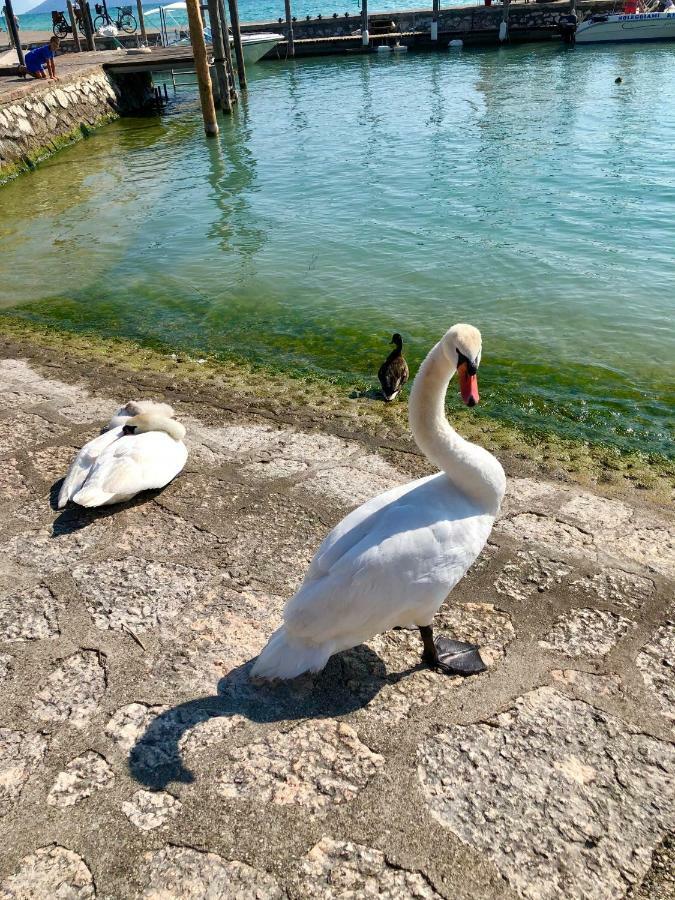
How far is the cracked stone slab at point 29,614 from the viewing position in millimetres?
3982

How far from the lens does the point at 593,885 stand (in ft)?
8.87

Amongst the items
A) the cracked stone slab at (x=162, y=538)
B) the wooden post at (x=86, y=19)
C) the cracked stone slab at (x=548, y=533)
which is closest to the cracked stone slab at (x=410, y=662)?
the cracked stone slab at (x=548, y=533)

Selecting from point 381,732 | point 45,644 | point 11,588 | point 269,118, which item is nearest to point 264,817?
point 381,732

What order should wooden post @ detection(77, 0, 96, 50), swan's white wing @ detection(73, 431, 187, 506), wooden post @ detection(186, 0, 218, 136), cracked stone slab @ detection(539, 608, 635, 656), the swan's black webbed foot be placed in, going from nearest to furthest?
1. the swan's black webbed foot
2. cracked stone slab @ detection(539, 608, 635, 656)
3. swan's white wing @ detection(73, 431, 187, 506)
4. wooden post @ detection(186, 0, 218, 136)
5. wooden post @ detection(77, 0, 96, 50)

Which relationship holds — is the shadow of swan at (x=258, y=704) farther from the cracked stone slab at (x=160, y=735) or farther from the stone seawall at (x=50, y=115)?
the stone seawall at (x=50, y=115)

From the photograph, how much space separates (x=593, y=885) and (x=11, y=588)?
354cm

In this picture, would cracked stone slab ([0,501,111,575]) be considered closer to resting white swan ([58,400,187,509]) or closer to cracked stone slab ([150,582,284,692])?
resting white swan ([58,400,187,509])

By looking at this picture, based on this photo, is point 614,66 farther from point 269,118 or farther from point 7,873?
point 7,873

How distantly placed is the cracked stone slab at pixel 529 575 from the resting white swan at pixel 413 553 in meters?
0.68

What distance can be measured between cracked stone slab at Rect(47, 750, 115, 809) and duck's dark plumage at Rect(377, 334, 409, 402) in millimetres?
4971

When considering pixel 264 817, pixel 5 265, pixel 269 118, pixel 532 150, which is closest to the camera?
pixel 264 817

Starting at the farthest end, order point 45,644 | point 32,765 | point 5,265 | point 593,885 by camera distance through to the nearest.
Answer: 1. point 5,265
2. point 45,644
3. point 32,765
4. point 593,885

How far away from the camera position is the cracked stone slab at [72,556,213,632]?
161 inches

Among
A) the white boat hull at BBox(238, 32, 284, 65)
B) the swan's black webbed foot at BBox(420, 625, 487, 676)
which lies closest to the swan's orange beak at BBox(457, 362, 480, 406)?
the swan's black webbed foot at BBox(420, 625, 487, 676)
